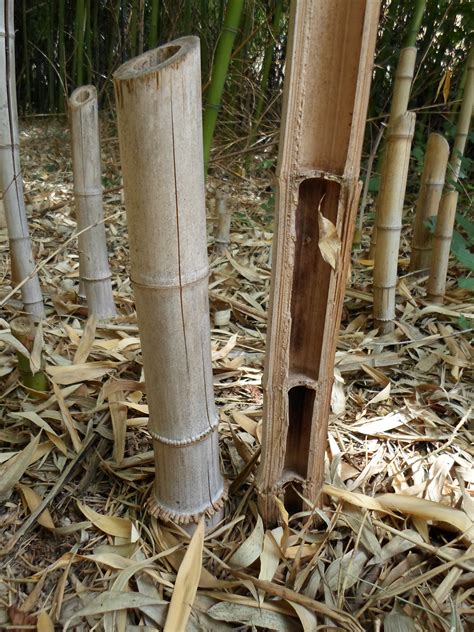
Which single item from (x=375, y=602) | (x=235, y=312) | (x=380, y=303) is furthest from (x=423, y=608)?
(x=235, y=312)

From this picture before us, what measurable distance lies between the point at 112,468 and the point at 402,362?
0.75 m

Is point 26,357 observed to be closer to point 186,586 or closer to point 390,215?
point 186,586

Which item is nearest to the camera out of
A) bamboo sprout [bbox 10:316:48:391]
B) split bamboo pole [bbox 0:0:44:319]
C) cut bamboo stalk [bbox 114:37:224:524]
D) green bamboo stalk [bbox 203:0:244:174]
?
cut bamboo stalk [bbox 114:37:224:524]

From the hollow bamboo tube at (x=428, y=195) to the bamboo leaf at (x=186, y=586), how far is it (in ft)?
3.90

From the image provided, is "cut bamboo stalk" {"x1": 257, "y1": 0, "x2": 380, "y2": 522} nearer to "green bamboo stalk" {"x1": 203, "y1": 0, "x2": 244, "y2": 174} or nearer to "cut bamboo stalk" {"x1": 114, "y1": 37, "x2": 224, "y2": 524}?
"cut bamboo stalk" {"x1": 114, "y1": 37, "x2": 224, "y2": 524}

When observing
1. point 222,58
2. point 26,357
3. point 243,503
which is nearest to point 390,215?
point 222,58

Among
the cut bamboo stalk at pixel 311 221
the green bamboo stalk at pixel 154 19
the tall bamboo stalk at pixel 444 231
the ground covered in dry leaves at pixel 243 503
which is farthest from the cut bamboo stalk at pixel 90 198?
the green bamboo stalk at pixel 154 19

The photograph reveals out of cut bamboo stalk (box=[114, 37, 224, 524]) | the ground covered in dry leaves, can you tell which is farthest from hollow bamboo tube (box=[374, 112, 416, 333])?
cut bamboo stalk (box=[114, 37, 224, 524])

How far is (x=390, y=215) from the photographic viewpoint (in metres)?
1.37

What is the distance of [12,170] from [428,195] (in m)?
1.13

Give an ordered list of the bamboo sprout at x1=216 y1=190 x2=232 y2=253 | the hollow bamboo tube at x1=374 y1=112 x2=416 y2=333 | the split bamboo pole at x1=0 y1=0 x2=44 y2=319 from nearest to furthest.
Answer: the split bamboo pole at x1=0 y1=0 x2=44 y2=319 < the hollow bamboo tube at x1=374 y1=112 x2=416 y2=333 < the bamboo sprout at x1=216 y1=190 x2=232 y2=253

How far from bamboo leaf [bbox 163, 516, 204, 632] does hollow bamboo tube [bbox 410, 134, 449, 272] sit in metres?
1.19

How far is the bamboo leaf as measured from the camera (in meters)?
0.75

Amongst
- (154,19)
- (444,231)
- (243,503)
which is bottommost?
(243,503)
